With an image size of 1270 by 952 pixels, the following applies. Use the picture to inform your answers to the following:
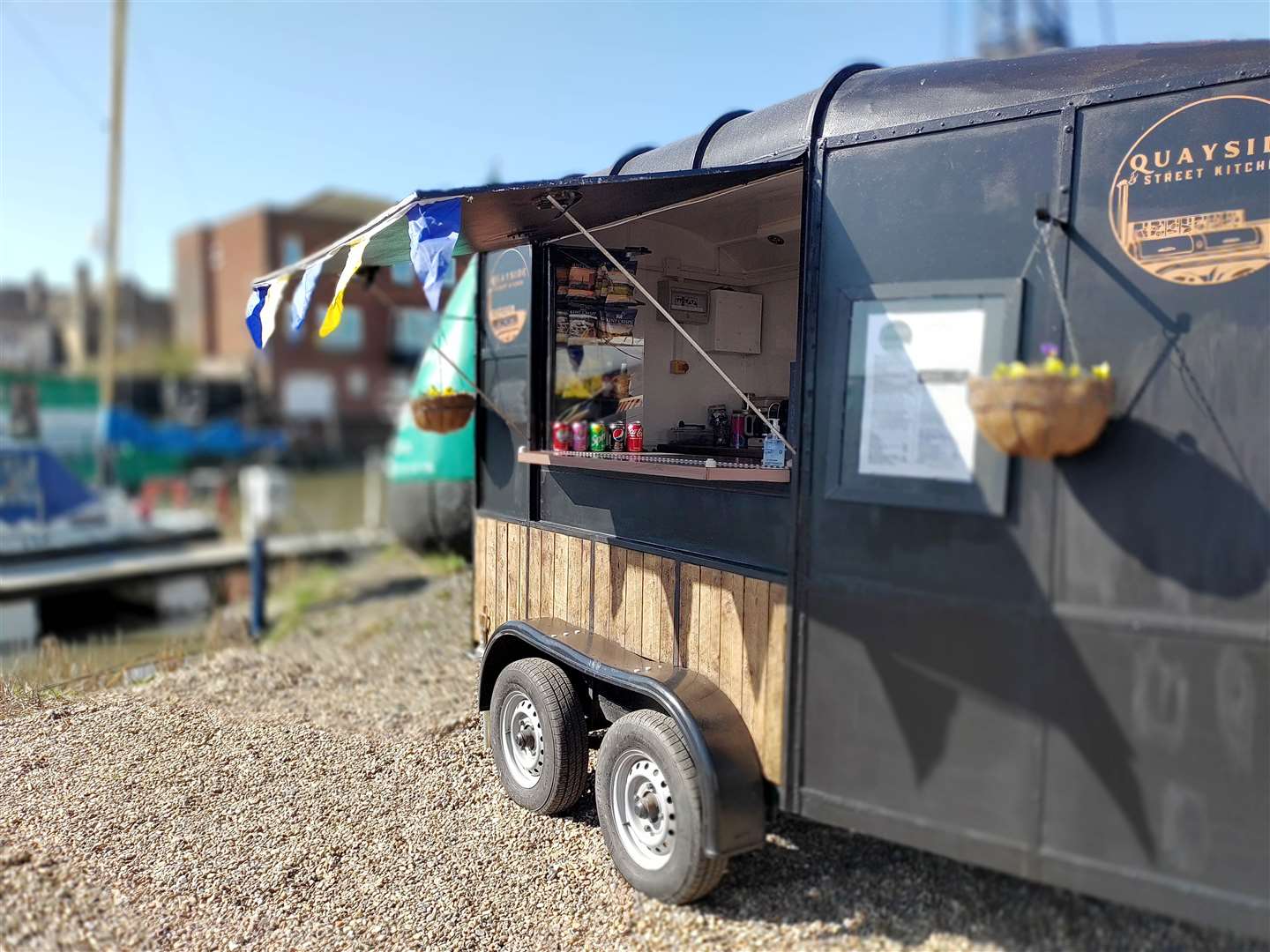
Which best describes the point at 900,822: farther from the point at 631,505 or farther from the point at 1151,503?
the point at 631,505

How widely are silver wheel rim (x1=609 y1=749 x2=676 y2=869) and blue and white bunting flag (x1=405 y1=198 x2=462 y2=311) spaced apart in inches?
82.9

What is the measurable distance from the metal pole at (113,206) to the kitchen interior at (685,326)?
14.8 meters

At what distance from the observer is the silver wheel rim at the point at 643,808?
3590 millimetres

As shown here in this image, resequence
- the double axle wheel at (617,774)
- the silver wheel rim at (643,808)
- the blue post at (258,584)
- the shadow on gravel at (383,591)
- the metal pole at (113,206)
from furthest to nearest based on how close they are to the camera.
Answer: the metal pole at (113,206) → the blue post at (258,584) → the shadow on gravel at (383,591) → the silver wheel rim at (643,808) → the double axle wheel at (617,774)

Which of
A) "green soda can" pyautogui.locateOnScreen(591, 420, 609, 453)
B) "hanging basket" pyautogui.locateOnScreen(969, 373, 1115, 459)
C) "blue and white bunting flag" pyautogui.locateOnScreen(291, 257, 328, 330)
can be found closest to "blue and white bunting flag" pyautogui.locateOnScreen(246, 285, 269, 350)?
"blue and white bunting flag" pyautogui.locateOnScreen(291, 257, 328, 330)

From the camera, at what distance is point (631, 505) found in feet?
13.9

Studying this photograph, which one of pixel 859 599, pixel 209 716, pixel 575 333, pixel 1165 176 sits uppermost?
pixel 1165 176

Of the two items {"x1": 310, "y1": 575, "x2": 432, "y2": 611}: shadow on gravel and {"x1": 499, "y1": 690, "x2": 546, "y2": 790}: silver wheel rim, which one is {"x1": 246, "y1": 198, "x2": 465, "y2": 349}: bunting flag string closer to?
{"x1": 499, "y1": 690, "x2": 546, "y2": 790}: silver wheel rim

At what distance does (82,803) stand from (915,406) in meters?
4.37

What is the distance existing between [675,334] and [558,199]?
5.17ft

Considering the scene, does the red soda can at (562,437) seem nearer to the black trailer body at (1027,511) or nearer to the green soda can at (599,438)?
the green soda can at (599,438)

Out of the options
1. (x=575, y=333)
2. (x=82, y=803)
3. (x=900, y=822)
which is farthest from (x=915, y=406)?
(x=82, y=803)

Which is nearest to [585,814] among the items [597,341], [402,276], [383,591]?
[597,341]

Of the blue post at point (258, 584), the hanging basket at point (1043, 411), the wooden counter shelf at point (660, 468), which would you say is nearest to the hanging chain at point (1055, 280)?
the hanging basket at point (1043, 411)
